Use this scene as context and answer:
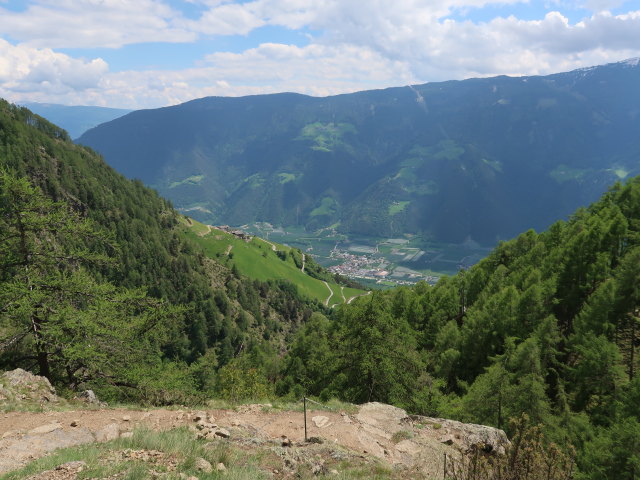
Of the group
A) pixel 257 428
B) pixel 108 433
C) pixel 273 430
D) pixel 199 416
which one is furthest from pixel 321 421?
pixel 108 433

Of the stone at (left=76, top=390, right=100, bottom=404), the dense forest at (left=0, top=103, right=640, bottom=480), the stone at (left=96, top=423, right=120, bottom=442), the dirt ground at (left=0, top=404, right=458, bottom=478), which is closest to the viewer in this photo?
the dirt ground at (left=0, top=404, right=458, bottom=478)

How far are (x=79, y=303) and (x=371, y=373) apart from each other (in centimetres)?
2162

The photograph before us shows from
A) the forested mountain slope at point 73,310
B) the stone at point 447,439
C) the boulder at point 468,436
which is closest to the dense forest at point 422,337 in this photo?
the forested mountain slope at point 73,310

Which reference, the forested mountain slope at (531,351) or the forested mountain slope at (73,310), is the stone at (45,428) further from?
the forested mountain slope at (531,351)

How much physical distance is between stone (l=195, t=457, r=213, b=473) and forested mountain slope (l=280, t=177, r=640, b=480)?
66.7 feet

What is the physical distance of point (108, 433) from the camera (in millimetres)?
13953

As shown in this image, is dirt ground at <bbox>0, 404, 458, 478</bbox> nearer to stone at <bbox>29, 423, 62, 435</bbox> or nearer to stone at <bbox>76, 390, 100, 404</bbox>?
stone at <bbox>29, 423, 62, 435</bbox>

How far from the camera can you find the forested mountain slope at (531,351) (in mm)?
29188

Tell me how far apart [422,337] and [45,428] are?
172 ft

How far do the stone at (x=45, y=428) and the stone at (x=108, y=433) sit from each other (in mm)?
1559

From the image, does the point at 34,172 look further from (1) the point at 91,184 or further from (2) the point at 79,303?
(2) the point at 79,303

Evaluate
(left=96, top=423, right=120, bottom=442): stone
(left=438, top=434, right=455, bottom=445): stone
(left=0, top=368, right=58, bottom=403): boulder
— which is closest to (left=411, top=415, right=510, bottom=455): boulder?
(left=438, top=434, right=455, bottom=445): stone

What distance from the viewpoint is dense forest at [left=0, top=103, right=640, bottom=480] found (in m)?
18.4

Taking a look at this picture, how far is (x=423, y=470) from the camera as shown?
1545 cm
